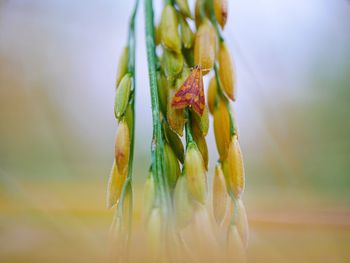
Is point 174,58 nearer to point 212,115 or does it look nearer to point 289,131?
point 212,115

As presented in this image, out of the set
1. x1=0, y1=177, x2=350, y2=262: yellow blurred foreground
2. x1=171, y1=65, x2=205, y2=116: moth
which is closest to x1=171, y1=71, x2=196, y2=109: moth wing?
x1=171, y1=65, x2=205, y2=116: moth

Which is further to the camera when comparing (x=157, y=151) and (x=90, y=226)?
(x=90, y=226)

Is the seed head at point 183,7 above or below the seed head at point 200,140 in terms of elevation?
above

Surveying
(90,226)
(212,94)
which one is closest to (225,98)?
(212,94)

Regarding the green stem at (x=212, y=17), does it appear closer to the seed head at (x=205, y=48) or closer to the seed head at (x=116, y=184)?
the seed head at (x=205, y=48)

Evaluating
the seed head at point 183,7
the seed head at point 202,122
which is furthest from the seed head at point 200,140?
the seed head at point 183,7

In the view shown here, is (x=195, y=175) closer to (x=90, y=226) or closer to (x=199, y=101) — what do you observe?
(x=199, y=101)

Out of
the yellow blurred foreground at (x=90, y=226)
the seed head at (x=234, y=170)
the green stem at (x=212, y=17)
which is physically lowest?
the yellow blurred foreground at (x=90, y=226)
